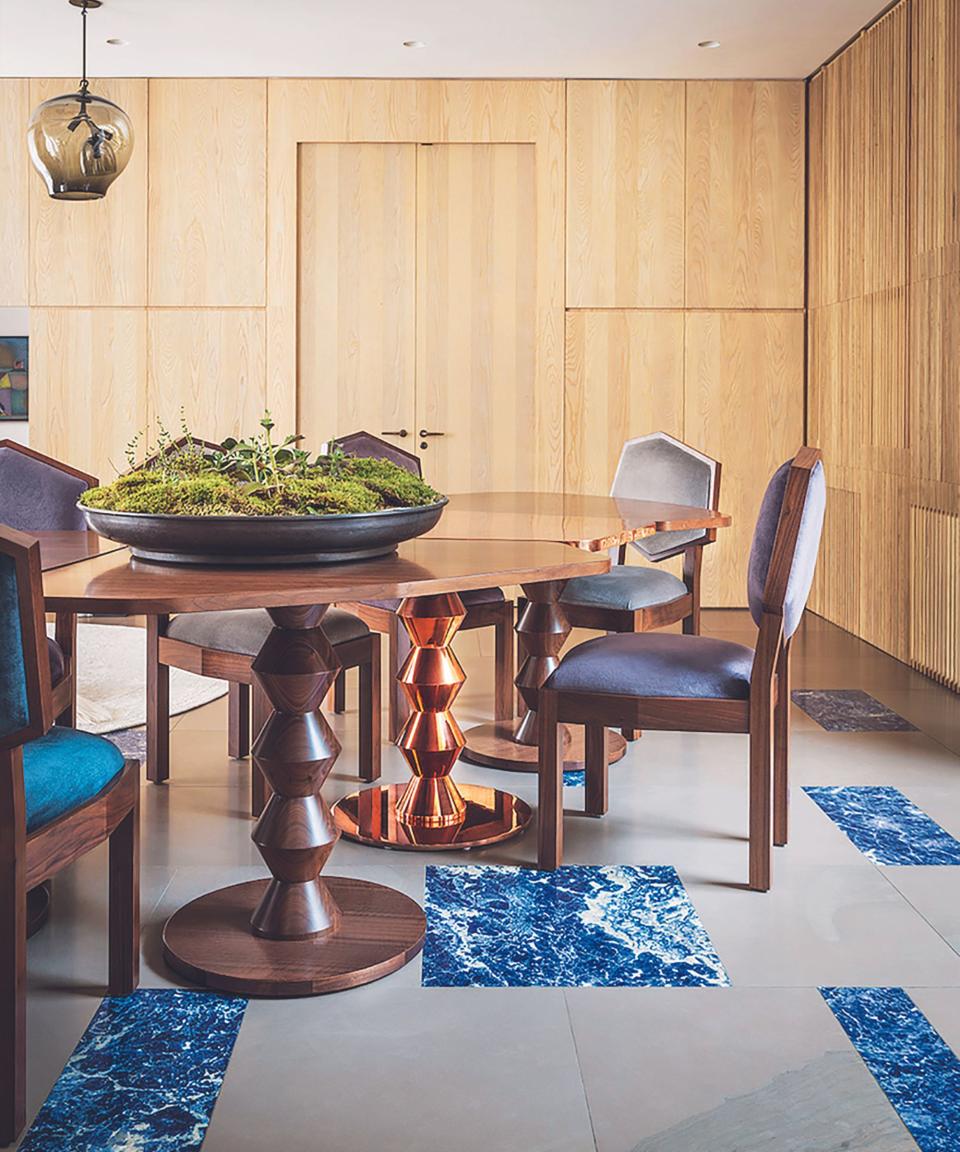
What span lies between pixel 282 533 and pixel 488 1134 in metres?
1.00

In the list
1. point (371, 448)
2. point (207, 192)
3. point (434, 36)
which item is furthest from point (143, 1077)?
point (207, 192)

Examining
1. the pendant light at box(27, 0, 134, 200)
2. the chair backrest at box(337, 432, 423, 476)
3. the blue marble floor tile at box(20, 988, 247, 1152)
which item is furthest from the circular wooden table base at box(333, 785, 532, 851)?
the pendant light at box(27, 0, 134, 200)

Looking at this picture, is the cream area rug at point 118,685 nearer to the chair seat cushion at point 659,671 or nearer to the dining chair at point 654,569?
the dining chair at point 654,569

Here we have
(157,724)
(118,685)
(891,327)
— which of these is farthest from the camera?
(891,327)

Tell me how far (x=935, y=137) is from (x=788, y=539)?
2.99 meters

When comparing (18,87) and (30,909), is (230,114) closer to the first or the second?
(18,87)

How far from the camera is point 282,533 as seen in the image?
2.22 m

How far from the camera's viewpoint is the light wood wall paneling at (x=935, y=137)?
485cm

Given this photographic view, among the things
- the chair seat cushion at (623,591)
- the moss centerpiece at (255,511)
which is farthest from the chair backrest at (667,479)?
the moss centerpiece at (255,511)

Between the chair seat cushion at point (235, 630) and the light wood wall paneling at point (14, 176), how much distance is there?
165 inches

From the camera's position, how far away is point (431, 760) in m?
3.28

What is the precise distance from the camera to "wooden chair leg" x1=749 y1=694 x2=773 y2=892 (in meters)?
2.78

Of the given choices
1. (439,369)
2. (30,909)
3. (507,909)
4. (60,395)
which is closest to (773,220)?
(439,369)

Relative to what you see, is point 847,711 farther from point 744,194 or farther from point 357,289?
point 357,289
